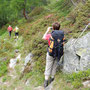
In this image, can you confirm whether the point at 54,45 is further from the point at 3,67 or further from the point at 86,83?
Answer: the point at 3,67

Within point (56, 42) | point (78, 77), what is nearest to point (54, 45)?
point (56, 42)

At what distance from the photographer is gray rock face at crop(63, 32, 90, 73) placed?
432 cm

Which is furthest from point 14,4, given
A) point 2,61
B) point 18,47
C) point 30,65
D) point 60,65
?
point 60,65

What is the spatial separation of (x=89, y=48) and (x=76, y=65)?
2.81 feet

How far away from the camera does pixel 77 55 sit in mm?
4664

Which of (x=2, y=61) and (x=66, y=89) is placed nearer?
Answer: (x=66, y=89)

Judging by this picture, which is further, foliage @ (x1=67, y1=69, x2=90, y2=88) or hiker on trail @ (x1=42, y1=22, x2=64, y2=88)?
hiker on trail @ (x1=42, y1=22, x2=64, y2=88)

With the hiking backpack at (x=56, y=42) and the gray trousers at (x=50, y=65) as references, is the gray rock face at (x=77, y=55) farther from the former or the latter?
the hiking backpack at (x=56, y=42)

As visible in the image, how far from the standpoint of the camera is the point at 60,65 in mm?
5387

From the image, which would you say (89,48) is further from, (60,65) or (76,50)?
(60,65)

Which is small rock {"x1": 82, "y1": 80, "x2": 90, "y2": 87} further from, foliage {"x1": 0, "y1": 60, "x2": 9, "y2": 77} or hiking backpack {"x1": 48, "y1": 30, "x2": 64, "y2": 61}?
foliage {"x1": 0, "y1": 60, "x2": 9, "y2": 77}

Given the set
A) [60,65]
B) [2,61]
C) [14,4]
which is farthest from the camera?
[14,4]

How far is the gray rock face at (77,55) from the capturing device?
4.32 m

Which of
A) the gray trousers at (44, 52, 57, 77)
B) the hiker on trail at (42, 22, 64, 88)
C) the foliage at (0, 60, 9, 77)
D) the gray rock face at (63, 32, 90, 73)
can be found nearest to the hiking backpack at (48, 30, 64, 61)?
the hiker on trail at (42, 22, 64, 88)
